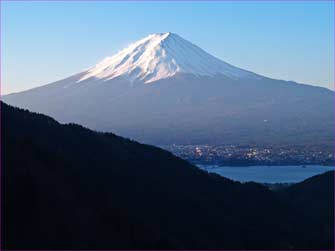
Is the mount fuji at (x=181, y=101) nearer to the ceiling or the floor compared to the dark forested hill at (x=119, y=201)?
nearer to the ceiling

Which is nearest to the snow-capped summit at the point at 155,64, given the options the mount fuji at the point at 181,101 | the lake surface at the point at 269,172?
the mount fuji at the point at 181,101

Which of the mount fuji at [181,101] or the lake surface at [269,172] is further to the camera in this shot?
the mount fuji at [181,101]

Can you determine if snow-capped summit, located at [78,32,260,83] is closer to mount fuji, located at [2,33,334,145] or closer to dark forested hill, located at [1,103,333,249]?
mount fuji, located at [2,33,334,145]

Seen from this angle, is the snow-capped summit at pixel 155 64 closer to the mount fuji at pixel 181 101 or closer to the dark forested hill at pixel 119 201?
the mount fuji at pixel 181 101

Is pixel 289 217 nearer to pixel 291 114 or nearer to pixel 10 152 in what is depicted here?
pixel 10 152

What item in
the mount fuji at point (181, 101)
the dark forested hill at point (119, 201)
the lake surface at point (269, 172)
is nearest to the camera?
the dark forested hill at point (119, 201)

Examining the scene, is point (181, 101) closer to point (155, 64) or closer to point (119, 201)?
point (155, 64)

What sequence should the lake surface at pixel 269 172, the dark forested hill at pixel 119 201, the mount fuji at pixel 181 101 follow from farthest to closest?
the mount fuji at pixel 181 101 → the lake surface at pixel 269 172 → the dark forested hill at pixel 119 201
